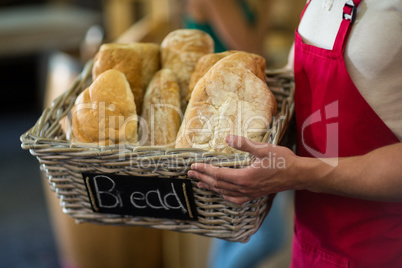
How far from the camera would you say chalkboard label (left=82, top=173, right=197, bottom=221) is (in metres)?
0.87

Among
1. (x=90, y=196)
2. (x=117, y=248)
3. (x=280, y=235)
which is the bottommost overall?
(x=117, y=248)

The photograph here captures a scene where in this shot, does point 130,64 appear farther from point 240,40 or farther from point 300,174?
point 240,40

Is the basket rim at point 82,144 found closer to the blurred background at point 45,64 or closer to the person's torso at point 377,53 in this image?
the person's torso at point 377,53

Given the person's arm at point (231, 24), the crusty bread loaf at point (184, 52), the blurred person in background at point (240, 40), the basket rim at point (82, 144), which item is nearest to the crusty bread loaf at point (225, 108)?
the basket rim at point (82, 144)

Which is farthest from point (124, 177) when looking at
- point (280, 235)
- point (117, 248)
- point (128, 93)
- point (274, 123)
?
point (117, 248)

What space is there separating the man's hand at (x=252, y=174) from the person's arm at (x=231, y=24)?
1326mm

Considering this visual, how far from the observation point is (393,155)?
775 millimetres

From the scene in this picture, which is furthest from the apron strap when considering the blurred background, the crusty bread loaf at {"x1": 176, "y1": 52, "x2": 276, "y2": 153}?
the blurred background

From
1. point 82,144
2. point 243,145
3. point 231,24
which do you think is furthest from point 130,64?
point 231,24

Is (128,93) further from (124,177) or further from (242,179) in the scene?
(242,179)

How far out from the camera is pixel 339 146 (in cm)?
90

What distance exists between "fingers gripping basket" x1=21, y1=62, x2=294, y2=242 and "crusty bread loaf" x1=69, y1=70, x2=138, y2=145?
0.18 feet

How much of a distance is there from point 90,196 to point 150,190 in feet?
0.49

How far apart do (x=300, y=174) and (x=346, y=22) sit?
0.31m
